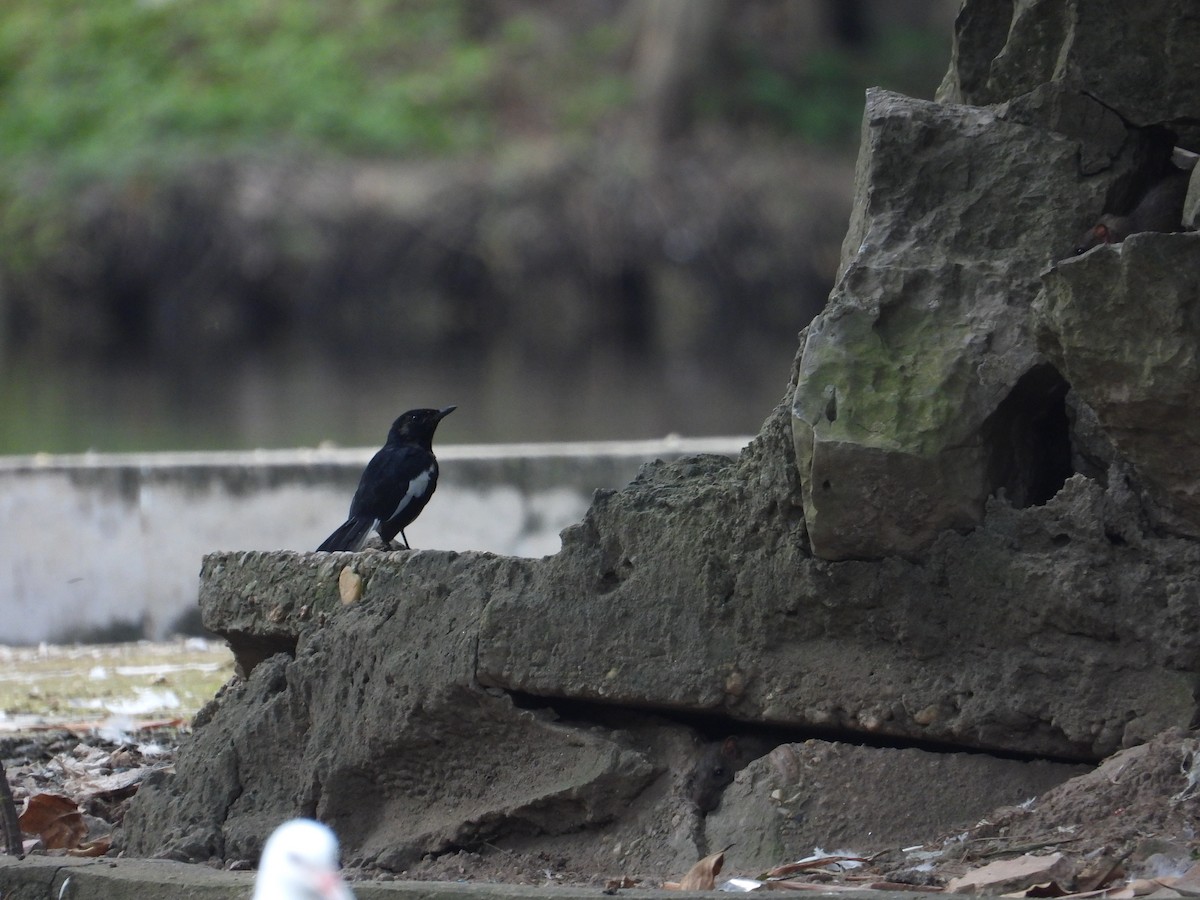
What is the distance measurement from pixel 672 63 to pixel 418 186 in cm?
491

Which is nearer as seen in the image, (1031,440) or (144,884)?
(144,884)

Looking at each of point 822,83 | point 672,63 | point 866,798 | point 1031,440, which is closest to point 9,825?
point 866,798

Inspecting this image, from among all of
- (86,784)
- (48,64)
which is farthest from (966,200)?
(48,64)

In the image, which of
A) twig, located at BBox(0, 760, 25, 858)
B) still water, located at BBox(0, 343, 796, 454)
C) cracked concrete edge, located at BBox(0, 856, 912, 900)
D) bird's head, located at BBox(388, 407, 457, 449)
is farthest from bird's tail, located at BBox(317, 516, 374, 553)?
still water, located at BBox(0, 343, 796, 454)

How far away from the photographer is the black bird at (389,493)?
19.4 ft

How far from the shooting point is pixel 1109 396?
3.26 m

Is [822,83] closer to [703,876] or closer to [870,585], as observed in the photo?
[870,585]

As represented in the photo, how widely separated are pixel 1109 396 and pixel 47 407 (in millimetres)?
19217

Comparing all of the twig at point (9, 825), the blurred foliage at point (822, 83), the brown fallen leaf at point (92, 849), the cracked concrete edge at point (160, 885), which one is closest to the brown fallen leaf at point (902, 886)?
the cracked concrete edge at point (160, 885)

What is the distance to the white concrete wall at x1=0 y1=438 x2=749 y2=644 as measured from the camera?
8.25 m

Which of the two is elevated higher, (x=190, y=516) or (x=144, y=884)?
(x=190, y=516)

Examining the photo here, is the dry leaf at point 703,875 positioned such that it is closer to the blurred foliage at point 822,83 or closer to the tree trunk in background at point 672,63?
the tree trunk in background at point 672,63

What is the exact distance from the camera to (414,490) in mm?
6066

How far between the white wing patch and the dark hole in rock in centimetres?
282
